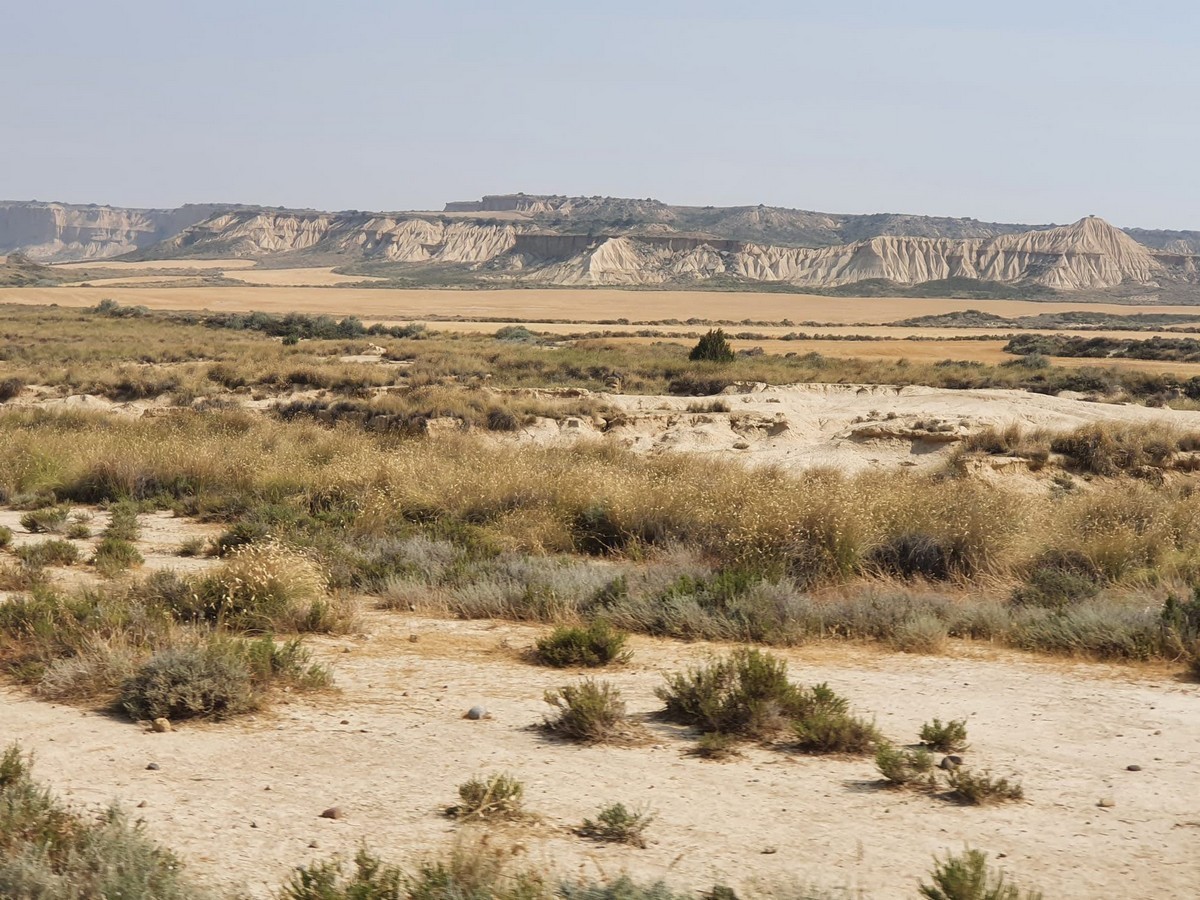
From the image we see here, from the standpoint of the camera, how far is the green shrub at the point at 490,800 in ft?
19.1

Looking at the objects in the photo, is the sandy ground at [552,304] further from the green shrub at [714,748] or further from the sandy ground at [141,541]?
the green shrub at [714,748]

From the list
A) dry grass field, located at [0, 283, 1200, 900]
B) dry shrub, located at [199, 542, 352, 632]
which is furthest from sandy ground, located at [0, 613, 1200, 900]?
dry shrub, located at [199, 542, 352, 632]

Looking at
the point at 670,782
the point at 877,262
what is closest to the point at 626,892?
the point at 670,782

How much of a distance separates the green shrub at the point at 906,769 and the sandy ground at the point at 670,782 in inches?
4.6

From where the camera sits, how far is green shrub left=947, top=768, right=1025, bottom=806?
607 cm

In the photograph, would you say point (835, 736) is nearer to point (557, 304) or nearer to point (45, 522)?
point (45, 522)

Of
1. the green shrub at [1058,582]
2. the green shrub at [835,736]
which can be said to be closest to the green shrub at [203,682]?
the green shrub at [835,736]

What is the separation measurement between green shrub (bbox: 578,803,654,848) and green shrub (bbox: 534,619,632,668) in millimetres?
3142

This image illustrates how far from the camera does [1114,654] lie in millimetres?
9266

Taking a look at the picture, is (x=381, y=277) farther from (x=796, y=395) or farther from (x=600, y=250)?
(x=796, y=395)

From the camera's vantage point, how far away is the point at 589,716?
7.03 meters

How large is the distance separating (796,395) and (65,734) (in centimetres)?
2656

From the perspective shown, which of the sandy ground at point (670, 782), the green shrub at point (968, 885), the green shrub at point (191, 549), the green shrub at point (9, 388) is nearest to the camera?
the green shrub at point (968, 885)

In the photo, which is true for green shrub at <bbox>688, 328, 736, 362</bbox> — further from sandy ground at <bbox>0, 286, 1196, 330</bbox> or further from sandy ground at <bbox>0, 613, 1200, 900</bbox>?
sandy ground at <bbox>0, 286, 1196, 330</bbox>
